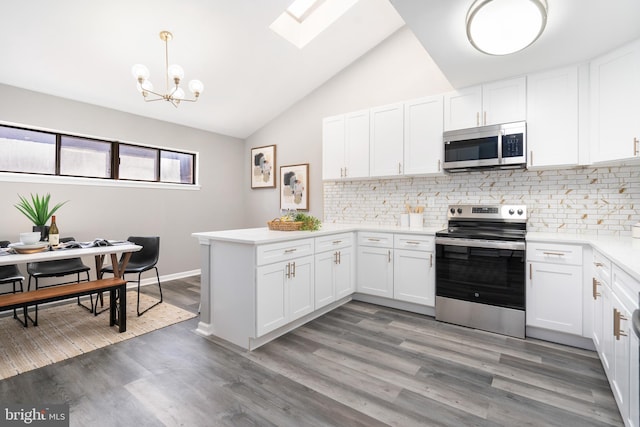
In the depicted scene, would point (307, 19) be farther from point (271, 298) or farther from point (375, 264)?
point (271, 298)

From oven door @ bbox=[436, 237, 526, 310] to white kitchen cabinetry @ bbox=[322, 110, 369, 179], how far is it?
4.81 feet

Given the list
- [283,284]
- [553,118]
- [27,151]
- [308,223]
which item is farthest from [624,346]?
[27,151]

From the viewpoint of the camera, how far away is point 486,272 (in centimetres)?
293

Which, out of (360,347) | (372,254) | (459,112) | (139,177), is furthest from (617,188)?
(139,177)

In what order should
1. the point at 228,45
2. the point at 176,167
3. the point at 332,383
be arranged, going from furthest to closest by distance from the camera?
the point at 176,167 < the point at 228,45 < the point at 332,383

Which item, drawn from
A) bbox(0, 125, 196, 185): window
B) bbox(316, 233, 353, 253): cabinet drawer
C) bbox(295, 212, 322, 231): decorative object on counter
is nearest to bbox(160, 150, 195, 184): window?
bbox(0, 125, 196, 185): window

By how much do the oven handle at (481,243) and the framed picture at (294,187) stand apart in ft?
8.28

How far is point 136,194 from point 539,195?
514cm

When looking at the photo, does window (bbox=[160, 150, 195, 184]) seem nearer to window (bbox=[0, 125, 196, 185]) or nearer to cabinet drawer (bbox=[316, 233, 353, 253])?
window (bbox=[0, 125, 196, 185])

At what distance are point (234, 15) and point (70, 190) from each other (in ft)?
9.67

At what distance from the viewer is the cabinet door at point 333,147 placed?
4219 mm

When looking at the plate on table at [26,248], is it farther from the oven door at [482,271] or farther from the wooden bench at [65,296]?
the oven door at [482,271]

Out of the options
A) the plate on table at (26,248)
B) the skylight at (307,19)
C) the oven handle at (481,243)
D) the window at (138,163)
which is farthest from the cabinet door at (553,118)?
the window at (138,163)

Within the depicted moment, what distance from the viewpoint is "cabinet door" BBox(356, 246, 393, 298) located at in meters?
3.57
